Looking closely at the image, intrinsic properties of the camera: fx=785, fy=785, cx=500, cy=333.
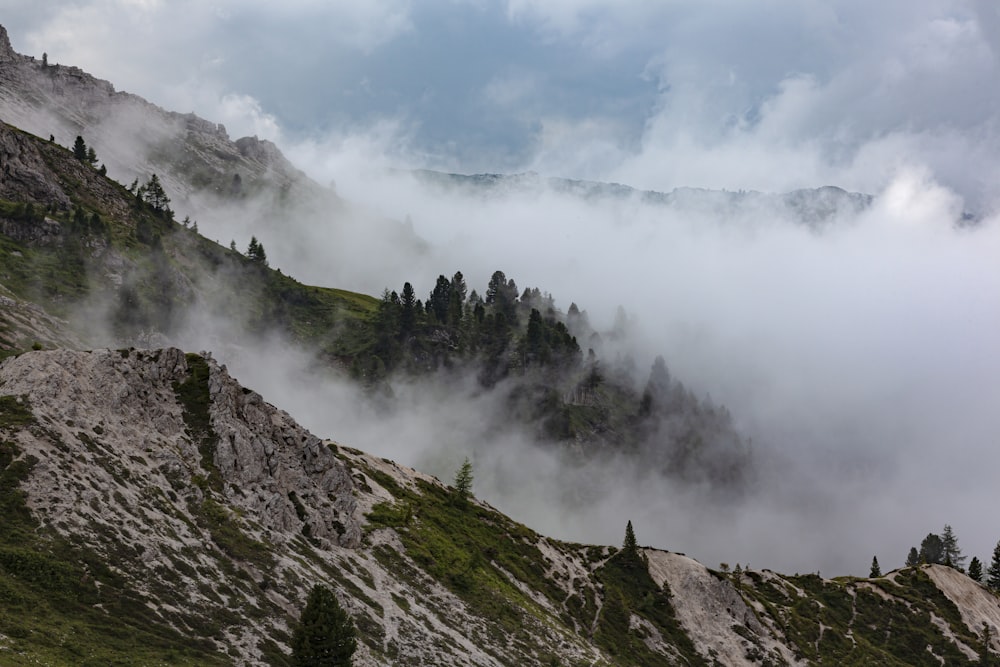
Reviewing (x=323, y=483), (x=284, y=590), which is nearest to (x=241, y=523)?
(x=284, y=590)

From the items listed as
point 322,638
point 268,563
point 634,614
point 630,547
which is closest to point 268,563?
point 268,563

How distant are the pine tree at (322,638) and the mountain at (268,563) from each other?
4.76 meters

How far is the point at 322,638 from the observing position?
72.4 m

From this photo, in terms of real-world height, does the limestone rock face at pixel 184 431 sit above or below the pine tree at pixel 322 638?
above

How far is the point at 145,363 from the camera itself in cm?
10250

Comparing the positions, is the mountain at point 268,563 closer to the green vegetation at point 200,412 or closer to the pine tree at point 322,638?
the green vegetation at point 200,412

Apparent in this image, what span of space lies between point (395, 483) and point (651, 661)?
6037cm

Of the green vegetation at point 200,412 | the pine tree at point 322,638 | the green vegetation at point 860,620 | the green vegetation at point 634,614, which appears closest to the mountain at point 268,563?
the green vegetation at point 200,412

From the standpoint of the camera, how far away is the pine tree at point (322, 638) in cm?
7112

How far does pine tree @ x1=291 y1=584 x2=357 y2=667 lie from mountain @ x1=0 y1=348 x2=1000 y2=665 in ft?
15.6

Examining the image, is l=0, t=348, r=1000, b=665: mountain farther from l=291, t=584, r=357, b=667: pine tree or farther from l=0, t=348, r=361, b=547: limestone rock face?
l=291, t=584, r=357, b=667: pine tree

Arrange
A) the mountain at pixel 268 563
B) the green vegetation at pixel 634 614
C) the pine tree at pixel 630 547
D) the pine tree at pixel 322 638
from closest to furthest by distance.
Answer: the mountain at pixel 268 563 → the pine tree at pixel 322 638 → the green vegetation at pixel 634 614 → the pine tree at pixel 630 547

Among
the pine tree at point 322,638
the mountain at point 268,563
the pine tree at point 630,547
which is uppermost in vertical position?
the pine tree at point 630,547

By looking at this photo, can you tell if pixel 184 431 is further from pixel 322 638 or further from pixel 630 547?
pixel 630 547
